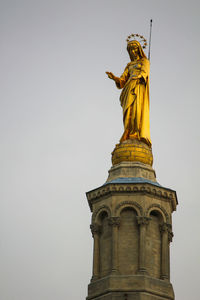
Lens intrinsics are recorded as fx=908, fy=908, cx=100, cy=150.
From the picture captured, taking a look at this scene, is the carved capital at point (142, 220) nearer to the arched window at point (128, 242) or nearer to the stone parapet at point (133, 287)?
the arched window at point (128, 242)

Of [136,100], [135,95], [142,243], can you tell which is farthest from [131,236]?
[135,95]

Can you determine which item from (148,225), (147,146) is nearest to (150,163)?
(147,146)

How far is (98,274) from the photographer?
46906 millimetres

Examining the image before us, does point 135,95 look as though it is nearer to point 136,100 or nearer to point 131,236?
point 136,100

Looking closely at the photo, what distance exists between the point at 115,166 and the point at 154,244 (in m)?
5.40

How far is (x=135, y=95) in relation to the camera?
170 feet

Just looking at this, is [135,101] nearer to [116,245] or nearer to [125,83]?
[125,83]

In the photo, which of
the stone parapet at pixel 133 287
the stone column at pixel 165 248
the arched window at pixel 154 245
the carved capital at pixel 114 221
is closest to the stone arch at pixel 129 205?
the carved capital at pixel 114 221

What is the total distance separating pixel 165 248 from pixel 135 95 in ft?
31.4

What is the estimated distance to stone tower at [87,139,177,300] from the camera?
149 ft

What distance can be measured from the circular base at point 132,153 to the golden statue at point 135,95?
0.48 meters

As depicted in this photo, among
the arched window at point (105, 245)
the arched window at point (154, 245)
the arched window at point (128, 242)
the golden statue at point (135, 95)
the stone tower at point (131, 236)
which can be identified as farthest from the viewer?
the golden statue at point (135, 95)

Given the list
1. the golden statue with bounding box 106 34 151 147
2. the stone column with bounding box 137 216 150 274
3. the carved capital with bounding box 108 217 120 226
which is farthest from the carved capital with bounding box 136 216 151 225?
the golden statue with bounding box 106 34 151 147

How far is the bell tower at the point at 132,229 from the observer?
45.6 metres
